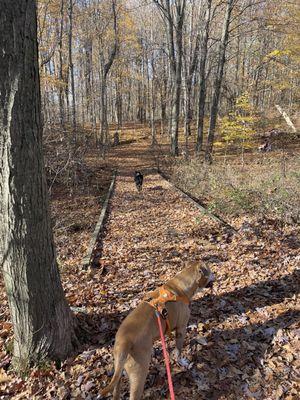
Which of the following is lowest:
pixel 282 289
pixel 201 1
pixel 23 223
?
pixel 282 289

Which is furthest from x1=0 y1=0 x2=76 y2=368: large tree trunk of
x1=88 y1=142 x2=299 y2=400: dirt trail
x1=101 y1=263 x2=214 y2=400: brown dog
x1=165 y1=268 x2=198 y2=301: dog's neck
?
x1=165 y1=268 x2=198 y2=301: dog's neck

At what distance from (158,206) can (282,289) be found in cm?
644

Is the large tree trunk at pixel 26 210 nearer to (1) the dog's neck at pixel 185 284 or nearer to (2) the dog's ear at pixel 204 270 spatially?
(1) the dog's neck at pixel 185 284

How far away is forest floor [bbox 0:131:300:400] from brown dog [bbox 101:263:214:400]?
0.46m

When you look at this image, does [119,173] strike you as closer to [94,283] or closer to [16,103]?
[94,283]

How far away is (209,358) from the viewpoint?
11.7 ft

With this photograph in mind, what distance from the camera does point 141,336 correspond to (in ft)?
9.62

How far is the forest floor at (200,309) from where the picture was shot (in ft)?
10.7

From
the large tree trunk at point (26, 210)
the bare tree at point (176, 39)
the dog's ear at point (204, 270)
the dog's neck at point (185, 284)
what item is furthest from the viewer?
the bare tree at point (176, 39)

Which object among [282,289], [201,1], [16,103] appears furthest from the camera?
[201,1]

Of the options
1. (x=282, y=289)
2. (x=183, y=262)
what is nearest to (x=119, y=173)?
(x=183, y=262)

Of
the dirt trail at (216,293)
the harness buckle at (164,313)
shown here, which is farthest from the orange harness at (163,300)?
the dirt trail at (216,293)

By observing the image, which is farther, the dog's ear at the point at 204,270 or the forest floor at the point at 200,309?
the dog's ear at the point at 204,270

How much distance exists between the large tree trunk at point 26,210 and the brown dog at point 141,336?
1037 mm
